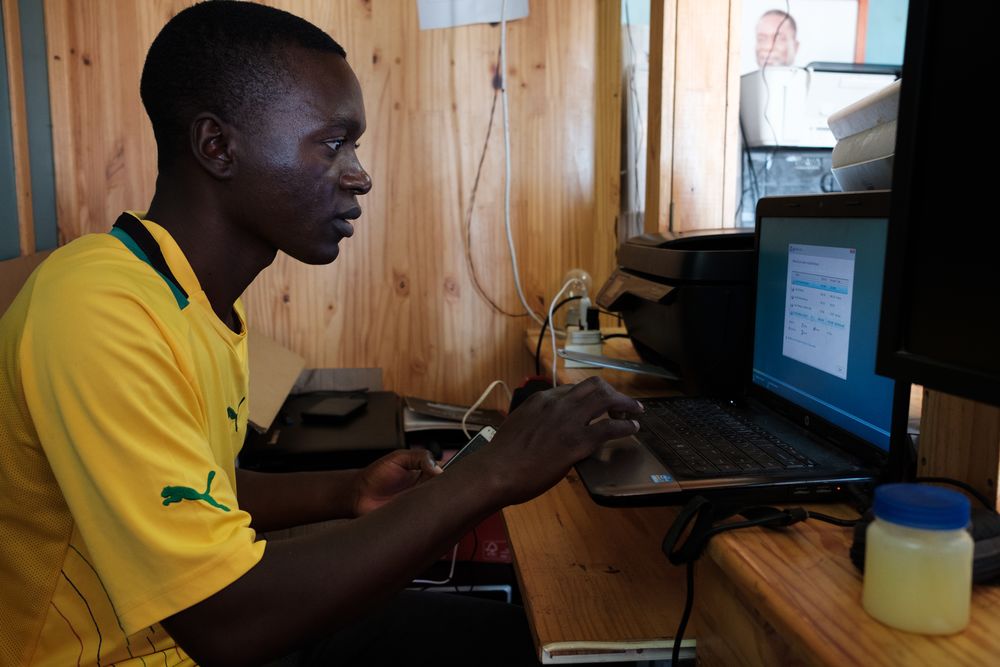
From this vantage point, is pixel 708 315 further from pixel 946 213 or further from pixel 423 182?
pixel 423 182

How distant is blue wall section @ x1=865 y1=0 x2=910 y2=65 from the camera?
2.62 m

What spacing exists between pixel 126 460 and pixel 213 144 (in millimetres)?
389

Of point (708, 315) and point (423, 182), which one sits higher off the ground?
point (423, 182)

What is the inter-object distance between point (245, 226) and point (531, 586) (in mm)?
521

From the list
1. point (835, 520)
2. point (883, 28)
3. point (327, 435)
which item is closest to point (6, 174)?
point (327, 435)

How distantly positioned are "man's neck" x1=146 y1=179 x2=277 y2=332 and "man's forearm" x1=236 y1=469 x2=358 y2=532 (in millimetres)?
297

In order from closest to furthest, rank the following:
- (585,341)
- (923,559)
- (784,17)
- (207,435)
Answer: (923,559), (207,435), (585,341), (784,17)

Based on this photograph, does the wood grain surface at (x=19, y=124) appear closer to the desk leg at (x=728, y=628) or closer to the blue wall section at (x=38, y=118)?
the blue wall section at (x=38, y=118)

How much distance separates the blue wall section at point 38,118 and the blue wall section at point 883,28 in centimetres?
230

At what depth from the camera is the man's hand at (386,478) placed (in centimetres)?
111

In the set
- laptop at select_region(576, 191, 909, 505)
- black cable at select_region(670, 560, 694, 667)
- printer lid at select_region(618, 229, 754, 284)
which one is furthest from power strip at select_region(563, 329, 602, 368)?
black cable at select_region(670, 560, 694, 667)

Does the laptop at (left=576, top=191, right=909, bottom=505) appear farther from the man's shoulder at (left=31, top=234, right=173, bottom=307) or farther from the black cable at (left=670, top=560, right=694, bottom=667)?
the man's shoulder at (left=31, top=234, right=173, bottom=307)

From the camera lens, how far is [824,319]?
92 cm

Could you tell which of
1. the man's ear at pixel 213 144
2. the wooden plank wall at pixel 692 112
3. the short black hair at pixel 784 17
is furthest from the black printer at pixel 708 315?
the short black hair at pixel 784 17
